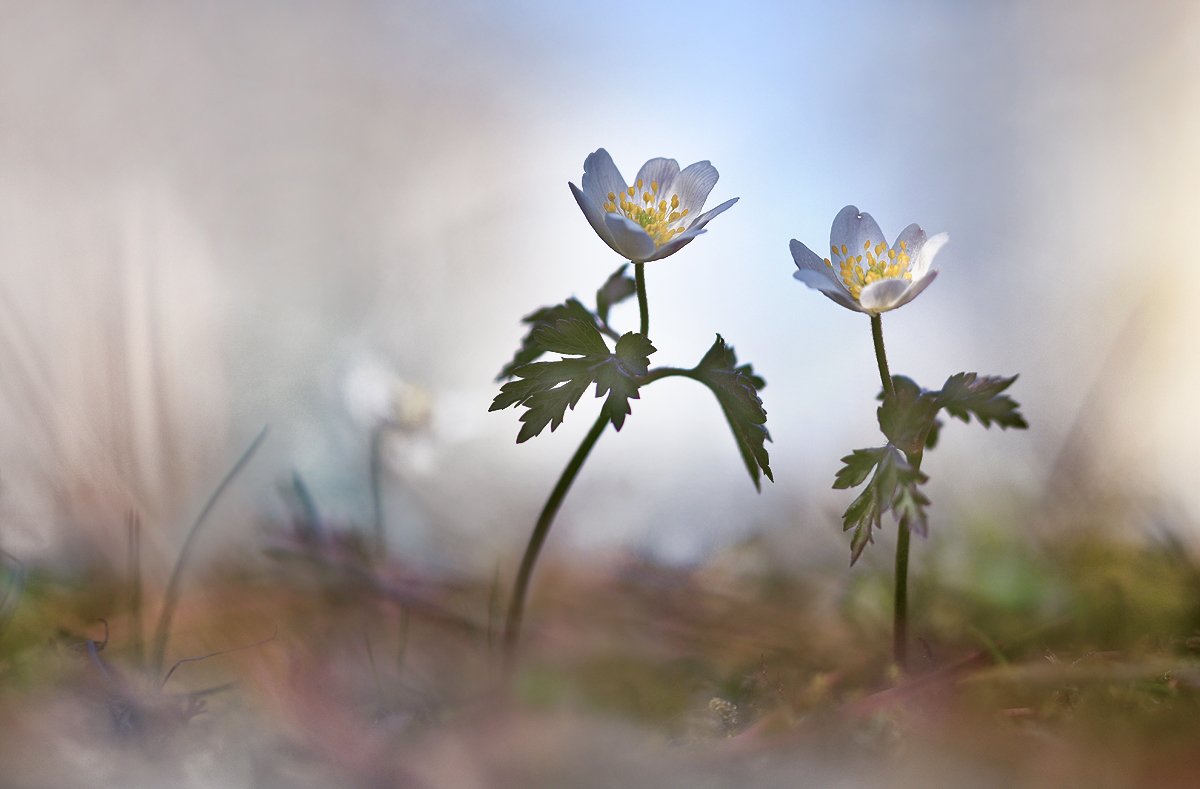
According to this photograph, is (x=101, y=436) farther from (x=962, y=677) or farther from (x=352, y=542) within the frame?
(x=962, y=677)

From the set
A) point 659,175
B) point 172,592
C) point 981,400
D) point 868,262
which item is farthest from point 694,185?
point 172,592

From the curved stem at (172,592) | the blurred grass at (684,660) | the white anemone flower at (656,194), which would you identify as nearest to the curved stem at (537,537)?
the blurred grass at (684,660)

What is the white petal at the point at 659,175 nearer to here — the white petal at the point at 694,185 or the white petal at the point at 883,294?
the white petal at the point at 694,185

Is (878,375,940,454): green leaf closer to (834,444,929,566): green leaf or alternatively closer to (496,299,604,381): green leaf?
(834,444,929,566): green leaf

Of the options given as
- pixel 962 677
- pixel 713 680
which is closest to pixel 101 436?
pixel 713 680

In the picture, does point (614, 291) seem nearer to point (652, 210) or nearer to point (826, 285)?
point (652, 210)
